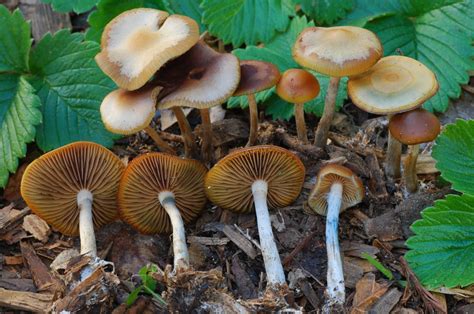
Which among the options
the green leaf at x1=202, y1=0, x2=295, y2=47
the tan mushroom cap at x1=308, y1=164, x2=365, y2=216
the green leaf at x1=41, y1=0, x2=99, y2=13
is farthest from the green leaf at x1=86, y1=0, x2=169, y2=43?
the tan mushroom cap at x1=308, y1=164, x2=365, y2=216

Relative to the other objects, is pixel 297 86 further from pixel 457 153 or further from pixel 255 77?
pixel 457 153

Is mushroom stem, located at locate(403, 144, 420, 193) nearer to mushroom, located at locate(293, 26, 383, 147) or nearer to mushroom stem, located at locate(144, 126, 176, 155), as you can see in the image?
mushroom, located at locate(293, 26, 383, 147)

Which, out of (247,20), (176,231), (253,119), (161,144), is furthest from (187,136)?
(247,20)

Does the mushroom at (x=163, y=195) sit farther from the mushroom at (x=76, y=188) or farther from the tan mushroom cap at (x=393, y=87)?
the tan mushroom cap at (x=393, y=87)

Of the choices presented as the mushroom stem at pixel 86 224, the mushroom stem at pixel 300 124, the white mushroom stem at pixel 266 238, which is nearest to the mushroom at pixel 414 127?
the mushroom stem at pixel 300 124

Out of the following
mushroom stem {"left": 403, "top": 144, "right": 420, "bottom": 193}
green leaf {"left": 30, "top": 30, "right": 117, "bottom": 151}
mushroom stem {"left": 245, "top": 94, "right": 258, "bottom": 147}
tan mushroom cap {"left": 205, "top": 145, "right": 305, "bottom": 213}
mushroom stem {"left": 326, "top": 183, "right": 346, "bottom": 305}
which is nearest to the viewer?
mushroom stem {"left": 326, "top": 183, "right": 346, "bottom": 305}

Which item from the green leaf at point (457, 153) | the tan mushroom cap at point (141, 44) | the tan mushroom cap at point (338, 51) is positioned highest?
the tan mushroom cap at point (141, 44)
